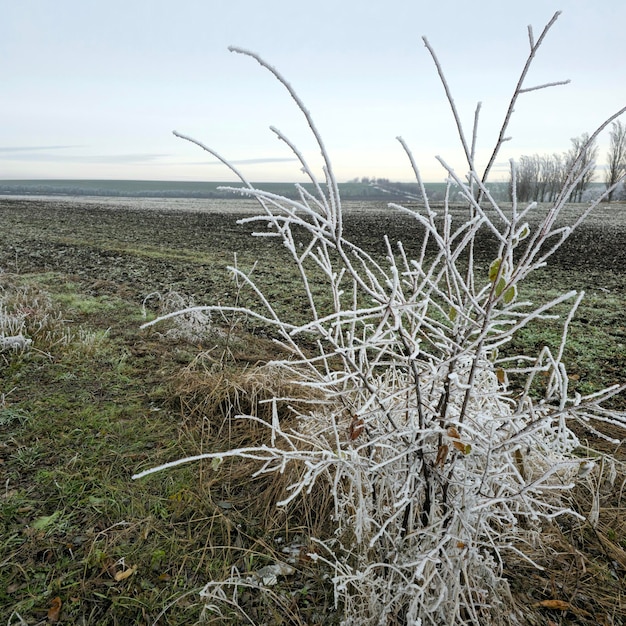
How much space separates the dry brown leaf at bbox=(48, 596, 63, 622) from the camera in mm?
1906

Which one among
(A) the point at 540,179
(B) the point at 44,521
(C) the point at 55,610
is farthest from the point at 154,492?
(A) the point at 540,179

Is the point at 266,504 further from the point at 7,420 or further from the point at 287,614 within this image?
the point at 7,420

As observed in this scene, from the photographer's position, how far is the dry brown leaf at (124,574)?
2062mm

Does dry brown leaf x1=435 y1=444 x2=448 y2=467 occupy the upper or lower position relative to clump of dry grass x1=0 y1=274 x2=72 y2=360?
upper

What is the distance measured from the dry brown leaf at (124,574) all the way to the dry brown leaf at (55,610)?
0.70 feet

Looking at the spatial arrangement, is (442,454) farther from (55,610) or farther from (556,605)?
(55,610)

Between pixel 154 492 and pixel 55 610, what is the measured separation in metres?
0.71

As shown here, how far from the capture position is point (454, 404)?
187cm

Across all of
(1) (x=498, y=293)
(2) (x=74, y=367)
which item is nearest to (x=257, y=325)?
(2) (x=74, y=367)

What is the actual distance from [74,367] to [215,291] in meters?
3.57

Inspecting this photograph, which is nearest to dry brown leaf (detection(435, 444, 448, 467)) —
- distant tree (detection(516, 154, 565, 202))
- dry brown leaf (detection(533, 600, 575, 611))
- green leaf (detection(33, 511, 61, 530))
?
dry brown leaf (detection(533, 600, 575, 611))

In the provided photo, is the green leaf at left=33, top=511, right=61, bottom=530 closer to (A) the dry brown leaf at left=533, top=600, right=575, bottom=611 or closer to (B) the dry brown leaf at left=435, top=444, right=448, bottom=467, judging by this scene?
(B) the dry brown leaf at left=435, top=444, right=448, bottom=467

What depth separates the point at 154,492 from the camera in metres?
2.58

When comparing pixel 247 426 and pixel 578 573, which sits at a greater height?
pixel 247 426
